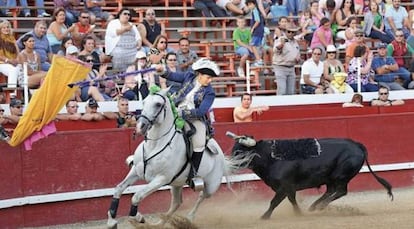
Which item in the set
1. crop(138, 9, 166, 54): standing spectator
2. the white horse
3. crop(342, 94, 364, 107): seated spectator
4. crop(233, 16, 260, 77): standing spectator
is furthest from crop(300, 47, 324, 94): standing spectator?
the white horse

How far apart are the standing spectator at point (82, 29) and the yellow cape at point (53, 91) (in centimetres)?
355

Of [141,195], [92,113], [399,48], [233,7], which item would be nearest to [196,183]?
[141,195]

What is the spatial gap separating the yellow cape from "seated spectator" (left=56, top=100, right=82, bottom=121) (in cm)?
168

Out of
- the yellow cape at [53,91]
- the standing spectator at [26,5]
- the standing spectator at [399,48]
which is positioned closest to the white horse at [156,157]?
the yellow cape at [53,91]

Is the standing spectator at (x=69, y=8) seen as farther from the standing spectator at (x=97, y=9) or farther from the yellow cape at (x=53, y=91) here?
the yellow cape at (x=53, y=91)

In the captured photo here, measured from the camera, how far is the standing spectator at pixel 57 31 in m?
12.1

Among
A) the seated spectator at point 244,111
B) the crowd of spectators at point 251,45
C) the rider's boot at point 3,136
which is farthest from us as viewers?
the seated spectator at point 244,111

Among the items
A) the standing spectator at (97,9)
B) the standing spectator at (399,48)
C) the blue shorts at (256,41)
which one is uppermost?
the standing spectator at (97,9)

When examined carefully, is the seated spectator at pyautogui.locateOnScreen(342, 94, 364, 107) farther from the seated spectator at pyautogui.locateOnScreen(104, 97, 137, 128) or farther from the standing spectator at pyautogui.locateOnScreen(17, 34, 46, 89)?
the standing spectator at pyautogui.locateOnScreen(17, 34, 46, 89)

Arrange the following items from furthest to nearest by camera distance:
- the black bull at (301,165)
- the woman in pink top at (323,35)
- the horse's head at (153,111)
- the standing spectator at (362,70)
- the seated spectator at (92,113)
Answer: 1. the woman in pink top at (323,35)
2. the standing spectator at (362,70)
3. the seated spectator at (92,113)
4. the black bull at (301,165)
5. the horse's head at (153,111)

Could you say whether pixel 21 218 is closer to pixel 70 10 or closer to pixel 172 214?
pixel 172 214

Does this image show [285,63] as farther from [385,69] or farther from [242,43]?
[385,69]

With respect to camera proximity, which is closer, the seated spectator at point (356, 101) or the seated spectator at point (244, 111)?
the seated spectator at point (244, 111)

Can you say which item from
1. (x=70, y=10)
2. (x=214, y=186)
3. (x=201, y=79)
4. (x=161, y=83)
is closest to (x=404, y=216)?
(x=214, y=186)
